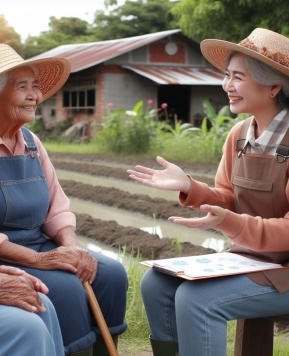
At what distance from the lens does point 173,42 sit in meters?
20.9

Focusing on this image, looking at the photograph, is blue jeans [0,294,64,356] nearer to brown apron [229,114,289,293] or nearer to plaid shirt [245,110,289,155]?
brown apron [229,114,289,293]

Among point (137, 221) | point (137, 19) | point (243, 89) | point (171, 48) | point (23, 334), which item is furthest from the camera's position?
point (137, 19)

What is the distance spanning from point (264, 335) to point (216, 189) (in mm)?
601

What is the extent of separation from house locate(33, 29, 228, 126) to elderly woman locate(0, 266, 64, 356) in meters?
16.6

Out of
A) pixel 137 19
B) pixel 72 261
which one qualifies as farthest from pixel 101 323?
pixel 137 19

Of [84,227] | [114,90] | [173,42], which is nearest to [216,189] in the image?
[84,227]

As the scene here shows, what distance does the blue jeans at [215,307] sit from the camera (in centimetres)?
230

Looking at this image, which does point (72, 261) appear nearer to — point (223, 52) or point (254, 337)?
point (254, 337)

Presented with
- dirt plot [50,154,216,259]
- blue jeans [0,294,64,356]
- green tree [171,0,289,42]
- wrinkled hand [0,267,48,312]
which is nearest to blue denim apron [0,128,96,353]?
wrinkled hand [0,267,48,312]

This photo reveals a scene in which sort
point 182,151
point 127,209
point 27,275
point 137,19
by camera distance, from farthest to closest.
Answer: point 137,19 < point 182,151 < point 127,209 < point 27,275

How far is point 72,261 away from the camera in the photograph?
8.57 feet

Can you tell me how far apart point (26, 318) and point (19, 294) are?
0.14m

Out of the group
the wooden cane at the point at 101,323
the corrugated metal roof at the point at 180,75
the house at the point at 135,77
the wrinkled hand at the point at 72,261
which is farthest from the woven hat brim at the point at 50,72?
the house at the point at 135,77

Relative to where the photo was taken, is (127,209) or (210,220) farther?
(127,209)
